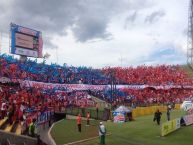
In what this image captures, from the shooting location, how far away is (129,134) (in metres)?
30.4

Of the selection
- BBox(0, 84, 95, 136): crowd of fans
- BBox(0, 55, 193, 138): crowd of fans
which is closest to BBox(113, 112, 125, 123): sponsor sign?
BBox(0, 84, 95, 136): crowd of fans

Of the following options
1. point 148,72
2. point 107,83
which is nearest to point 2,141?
point 107,83

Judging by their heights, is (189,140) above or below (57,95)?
below

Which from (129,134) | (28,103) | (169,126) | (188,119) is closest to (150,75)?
(188,119)

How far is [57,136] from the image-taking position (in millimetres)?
29312

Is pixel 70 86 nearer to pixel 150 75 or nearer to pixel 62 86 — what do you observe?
pixel 62 86

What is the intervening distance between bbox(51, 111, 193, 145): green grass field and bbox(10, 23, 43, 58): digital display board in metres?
22.3

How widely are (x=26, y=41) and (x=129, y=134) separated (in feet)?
104

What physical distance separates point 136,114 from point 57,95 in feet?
35.4

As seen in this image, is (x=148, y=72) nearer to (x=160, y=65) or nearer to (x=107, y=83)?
(x=160, y=65)

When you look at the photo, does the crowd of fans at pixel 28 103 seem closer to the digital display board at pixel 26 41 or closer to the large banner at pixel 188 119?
the digital display board at pixel 26 41

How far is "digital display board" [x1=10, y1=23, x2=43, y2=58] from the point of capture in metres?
55.1

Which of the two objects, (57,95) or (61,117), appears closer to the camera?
(61,117)

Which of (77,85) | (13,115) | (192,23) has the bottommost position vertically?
(13,115)
